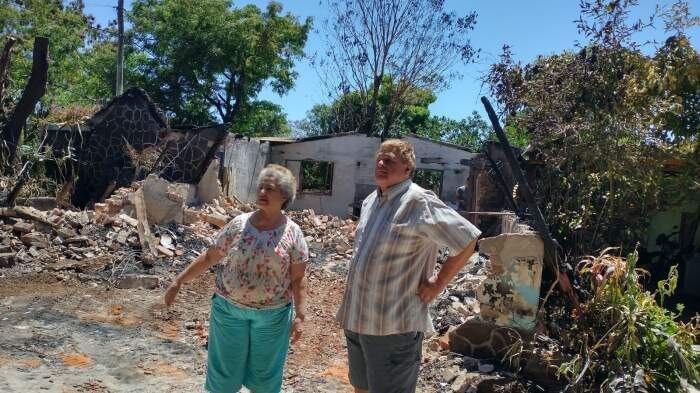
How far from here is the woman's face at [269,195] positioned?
11.7 feet

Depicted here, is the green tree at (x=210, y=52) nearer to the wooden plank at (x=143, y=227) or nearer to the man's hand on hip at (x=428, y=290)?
the wooden plank at (x=143, y=227)

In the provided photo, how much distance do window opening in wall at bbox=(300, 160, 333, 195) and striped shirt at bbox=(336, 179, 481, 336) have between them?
19.3 m

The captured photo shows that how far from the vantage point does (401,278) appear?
124 inches

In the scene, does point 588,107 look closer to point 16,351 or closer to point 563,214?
point 563,214

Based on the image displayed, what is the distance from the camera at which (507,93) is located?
8.36 meters

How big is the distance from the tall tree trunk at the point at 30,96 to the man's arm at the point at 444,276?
8492mm

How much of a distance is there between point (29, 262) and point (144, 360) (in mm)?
4251

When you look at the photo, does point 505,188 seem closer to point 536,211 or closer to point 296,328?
point 536,211

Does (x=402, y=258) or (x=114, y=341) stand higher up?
(x=402, y=258)

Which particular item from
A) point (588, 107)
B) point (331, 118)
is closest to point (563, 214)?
point (588, 107)

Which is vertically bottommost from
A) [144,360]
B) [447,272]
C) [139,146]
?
[144,360]

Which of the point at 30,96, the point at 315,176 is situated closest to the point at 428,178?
the point at 315,176

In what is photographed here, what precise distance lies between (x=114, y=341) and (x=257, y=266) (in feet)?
10.5

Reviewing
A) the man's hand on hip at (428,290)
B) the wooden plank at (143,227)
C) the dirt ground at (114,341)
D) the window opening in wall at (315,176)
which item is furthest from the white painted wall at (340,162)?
the man's hand on hip at (428,290)
